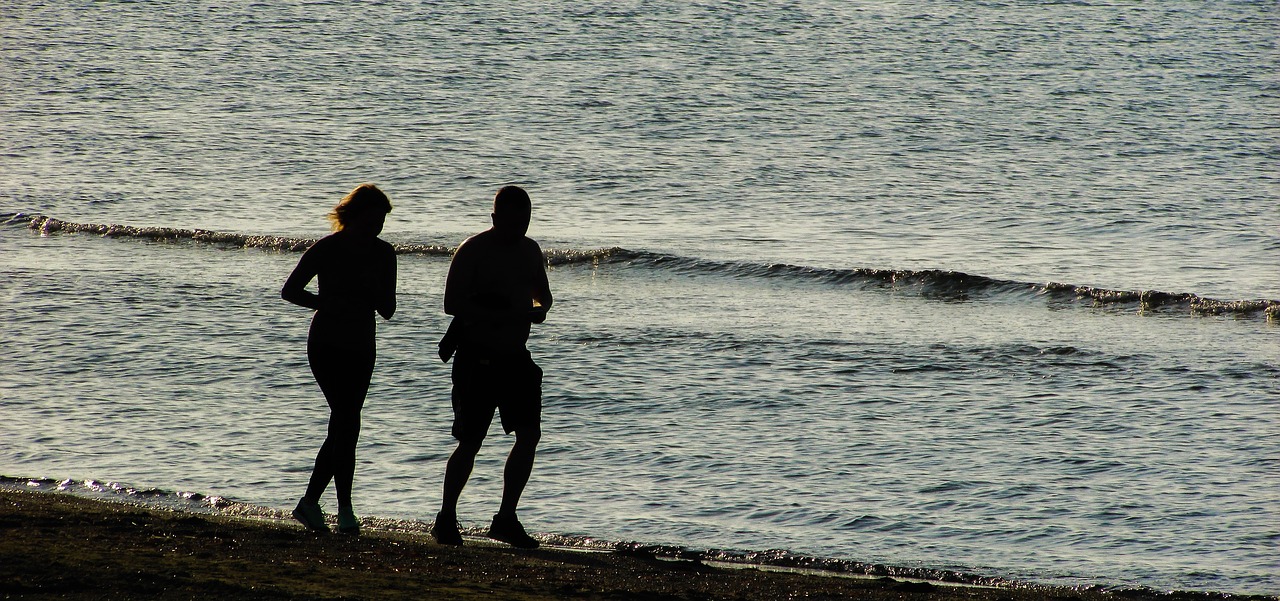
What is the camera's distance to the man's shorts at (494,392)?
5.61m

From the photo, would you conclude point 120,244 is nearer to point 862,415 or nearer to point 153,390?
point 153,390

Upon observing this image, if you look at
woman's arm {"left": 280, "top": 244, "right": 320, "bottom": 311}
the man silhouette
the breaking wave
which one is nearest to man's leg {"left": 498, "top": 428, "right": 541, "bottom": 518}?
the man silhouette

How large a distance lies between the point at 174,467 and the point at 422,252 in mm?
8469

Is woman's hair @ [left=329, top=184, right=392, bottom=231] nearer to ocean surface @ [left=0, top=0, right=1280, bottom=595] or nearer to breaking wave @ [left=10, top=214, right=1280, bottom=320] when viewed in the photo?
ocean surface @ [left=0, top=0, right=1280, bottom=595]

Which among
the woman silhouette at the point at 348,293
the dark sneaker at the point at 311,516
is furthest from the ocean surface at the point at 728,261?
the woman silhouette at the point at 348,293

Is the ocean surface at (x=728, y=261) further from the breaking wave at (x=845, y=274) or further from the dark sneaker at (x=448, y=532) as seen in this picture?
the dark sneaker at (x=448, y=532)

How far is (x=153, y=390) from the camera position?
865 cm

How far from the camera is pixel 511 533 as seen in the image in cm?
573

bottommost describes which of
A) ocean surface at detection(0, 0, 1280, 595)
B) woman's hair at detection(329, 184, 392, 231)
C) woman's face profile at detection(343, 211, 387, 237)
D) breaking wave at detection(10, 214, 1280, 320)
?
breaking wave at detection(10, 214, 1280, 320)

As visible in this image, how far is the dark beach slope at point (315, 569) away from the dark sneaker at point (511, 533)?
0.19ft

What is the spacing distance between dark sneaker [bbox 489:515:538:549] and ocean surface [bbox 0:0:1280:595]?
55 centimetres

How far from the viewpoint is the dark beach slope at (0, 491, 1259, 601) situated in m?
4.33

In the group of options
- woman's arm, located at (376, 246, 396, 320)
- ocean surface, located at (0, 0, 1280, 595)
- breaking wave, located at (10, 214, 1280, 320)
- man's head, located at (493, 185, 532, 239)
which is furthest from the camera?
breaking wave, located at (10, 214, 1280, 320)

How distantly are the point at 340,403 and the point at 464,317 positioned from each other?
630mm
